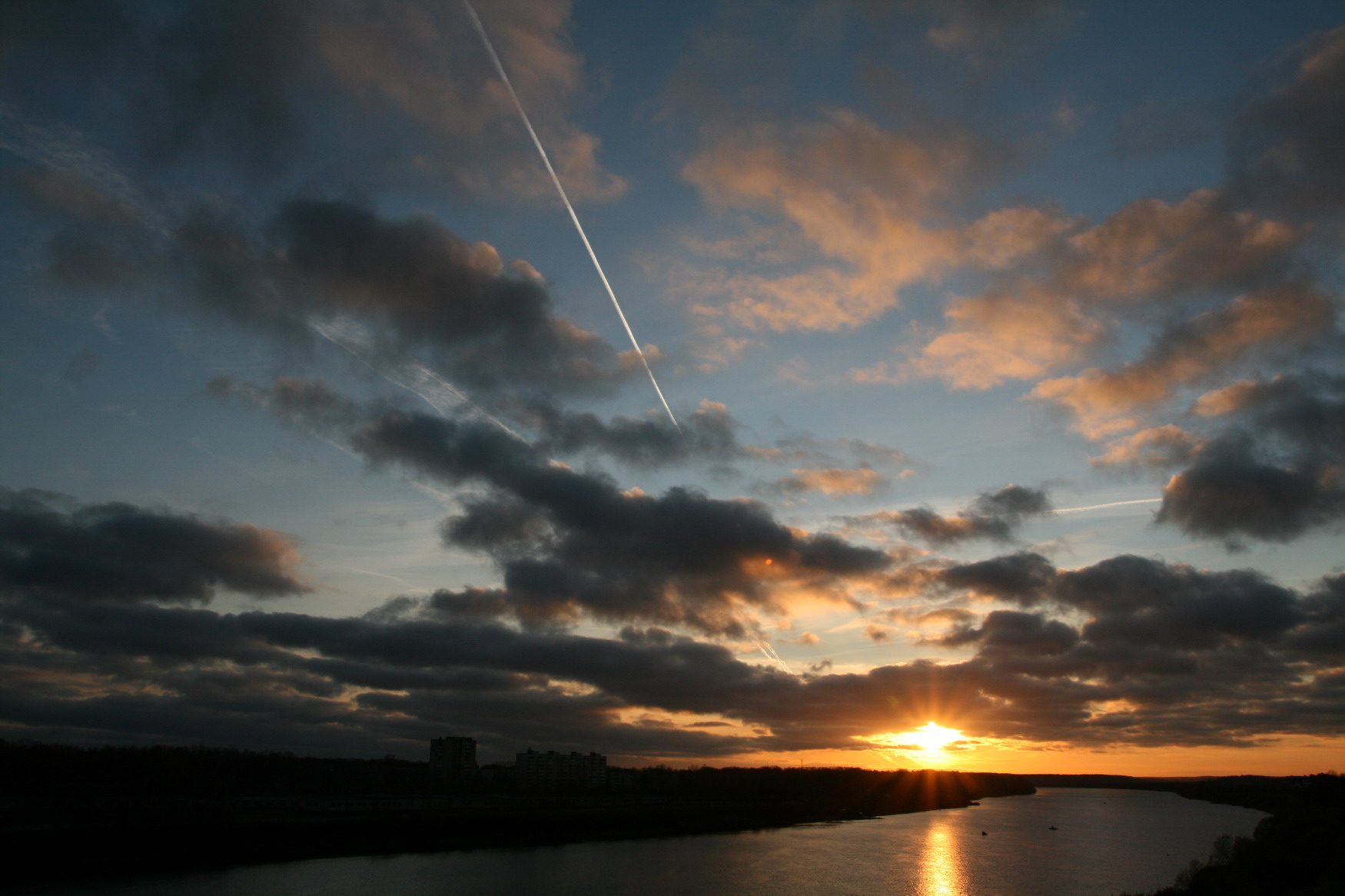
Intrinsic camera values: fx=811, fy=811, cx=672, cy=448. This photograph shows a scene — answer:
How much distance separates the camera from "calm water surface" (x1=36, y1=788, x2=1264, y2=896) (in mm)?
79688

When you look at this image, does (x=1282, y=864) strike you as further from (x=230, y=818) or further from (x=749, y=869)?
(x=230, y=818)

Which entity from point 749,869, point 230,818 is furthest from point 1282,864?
point 230,818

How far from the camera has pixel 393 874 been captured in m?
85.9

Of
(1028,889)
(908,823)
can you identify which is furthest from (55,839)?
(908,823)

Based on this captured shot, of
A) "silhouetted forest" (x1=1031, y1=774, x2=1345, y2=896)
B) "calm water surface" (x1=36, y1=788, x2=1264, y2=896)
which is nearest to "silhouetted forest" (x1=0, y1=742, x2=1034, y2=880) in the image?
"calm water surface" (x1=36, y1=788, x2=1264, y2=896)

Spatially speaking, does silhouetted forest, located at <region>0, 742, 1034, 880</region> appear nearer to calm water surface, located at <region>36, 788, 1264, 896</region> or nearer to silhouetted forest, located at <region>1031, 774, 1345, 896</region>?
calm water surface, located at <region>36, 788, 1264, 896</region>

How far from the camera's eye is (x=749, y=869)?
319 feet

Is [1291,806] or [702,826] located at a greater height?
[1291,806]

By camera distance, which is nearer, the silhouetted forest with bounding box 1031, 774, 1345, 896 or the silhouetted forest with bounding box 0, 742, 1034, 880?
the silhouetted forest with bounding box 1031, 774, 1345, 896

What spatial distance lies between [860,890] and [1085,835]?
102 m

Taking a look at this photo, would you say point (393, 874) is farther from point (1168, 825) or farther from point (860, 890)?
point (1168, 825)

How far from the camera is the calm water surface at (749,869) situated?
79688 mm

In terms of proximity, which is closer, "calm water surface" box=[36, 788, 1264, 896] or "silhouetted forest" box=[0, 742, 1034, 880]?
"calm water surface" box=[36, 788, 1264, 896]

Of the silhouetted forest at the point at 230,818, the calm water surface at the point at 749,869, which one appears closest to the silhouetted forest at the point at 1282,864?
the calm water surface at the point at 749,869
